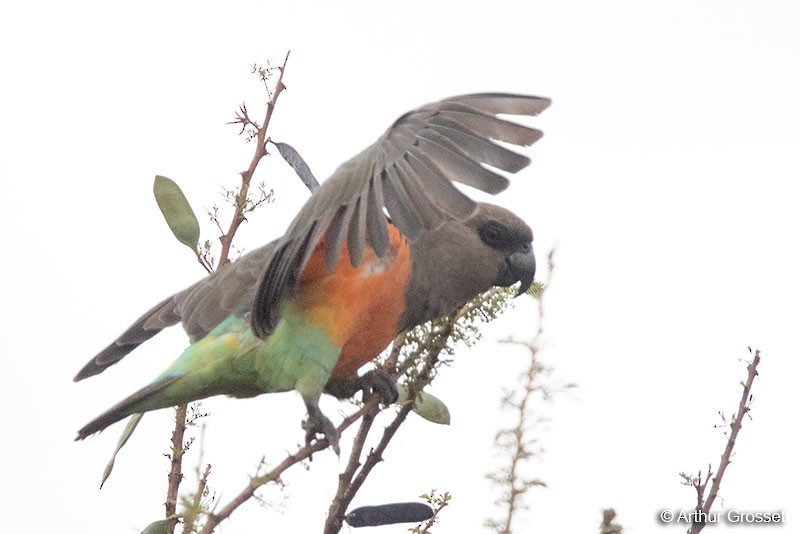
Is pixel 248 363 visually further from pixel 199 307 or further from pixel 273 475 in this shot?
pixel 273 475

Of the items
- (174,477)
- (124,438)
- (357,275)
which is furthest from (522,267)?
(174,477)

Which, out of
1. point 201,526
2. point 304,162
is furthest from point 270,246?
point 201,526

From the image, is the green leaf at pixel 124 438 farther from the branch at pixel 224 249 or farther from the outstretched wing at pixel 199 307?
the outstretched wing at pixel 199 307

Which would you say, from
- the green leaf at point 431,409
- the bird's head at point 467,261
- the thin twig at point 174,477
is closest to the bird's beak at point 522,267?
the bird's head at point 467,261

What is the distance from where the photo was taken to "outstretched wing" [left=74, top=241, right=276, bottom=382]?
3.47m

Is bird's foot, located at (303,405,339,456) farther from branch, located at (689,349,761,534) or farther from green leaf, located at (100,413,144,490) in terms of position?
branch, located at (689,349,761,534)

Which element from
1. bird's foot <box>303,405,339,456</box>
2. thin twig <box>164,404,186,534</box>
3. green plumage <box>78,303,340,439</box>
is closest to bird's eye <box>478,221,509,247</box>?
green plumage <box>78,303,340,439</box>

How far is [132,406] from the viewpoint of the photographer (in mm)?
3164

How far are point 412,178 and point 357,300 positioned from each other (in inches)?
28.6

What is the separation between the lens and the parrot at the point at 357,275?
2777 millimetres

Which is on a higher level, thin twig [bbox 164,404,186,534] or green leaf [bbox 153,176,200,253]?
green leaf [bbox 153,176,200,253]

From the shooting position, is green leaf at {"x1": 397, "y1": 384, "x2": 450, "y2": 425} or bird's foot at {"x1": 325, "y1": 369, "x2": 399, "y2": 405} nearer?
green leaf at {"x1": 397, "y1": 384, "x2": 450, "y2": 425}

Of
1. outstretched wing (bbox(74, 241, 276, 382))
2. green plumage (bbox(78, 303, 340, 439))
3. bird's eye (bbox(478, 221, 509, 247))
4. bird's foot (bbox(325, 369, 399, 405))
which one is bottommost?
bird's foot (bbox(325, 369, 399, 405))

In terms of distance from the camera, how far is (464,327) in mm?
2752
